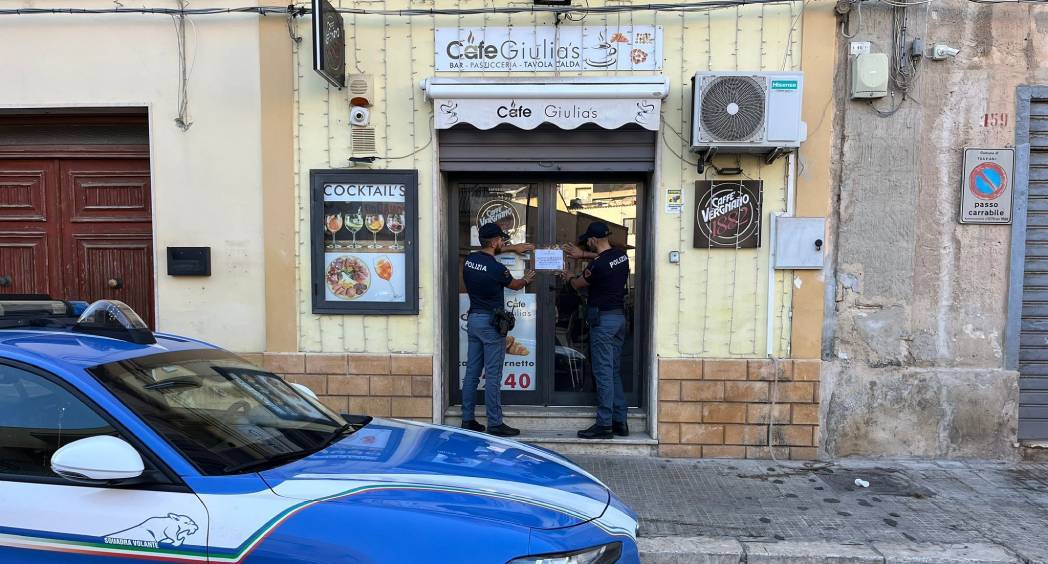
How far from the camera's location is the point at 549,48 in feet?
18.0

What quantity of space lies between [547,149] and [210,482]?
4.20 meters

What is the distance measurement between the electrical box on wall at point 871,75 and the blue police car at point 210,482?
446 centimetres

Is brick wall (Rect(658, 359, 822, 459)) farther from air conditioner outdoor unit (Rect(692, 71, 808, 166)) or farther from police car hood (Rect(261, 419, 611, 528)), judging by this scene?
police car hood (Rect(261, 419, 611, 528))

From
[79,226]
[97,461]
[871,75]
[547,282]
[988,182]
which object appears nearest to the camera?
[97,461]

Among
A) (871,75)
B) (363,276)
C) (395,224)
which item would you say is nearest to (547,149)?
(395,224)

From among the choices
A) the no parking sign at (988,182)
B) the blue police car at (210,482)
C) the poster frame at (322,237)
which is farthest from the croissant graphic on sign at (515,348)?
the no parking sign at (988,182)

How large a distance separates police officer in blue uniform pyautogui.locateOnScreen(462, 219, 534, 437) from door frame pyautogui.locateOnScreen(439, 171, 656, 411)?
1.19 ft

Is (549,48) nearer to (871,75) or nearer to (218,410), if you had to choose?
(871,75)

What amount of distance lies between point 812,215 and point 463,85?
3401mm

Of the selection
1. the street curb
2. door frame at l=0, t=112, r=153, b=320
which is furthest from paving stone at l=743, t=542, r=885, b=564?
door frame at l=0, t=112, r=153, b=320

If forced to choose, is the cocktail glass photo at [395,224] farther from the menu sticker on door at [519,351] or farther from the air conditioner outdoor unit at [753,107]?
the air conditioner outdoor unit at [753,107]

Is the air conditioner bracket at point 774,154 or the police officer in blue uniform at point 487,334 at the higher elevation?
the air conditioner bracket at point 774,154

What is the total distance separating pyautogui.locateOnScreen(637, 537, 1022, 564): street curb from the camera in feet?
12.0

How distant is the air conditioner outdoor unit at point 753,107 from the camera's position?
5.05 m
